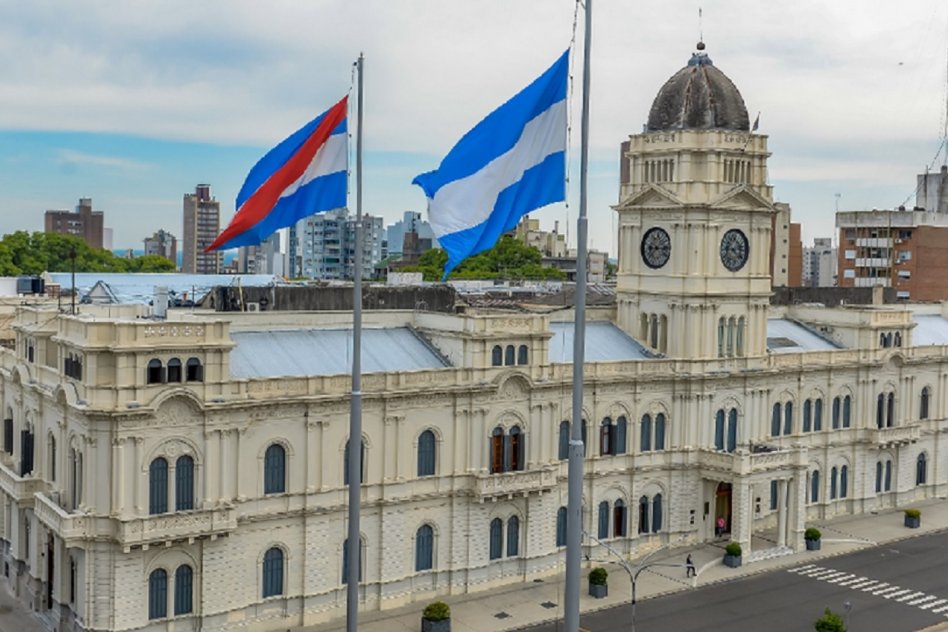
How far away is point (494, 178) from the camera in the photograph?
35.1 meters

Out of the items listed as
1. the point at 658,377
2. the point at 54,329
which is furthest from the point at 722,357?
the point at 54,329

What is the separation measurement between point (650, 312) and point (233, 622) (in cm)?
3510

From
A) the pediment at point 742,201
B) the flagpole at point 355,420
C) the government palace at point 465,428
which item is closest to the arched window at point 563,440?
the government palace at point 465,428

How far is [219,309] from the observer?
71.2 meters

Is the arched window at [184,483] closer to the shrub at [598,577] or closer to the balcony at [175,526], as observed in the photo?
the balcony at [175,526]

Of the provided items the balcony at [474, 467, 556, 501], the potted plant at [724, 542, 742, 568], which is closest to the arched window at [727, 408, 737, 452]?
the potted plant at [724, 542, 742, 568]

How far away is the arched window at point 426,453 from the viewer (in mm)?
62188

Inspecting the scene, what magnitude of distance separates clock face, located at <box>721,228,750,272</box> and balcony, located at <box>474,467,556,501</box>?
63.8ft

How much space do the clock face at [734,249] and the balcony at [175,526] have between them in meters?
37.3

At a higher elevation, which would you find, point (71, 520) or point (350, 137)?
point (350, 137)

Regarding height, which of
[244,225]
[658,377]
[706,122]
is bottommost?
[658,377]

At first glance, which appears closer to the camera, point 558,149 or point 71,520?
point 558,149

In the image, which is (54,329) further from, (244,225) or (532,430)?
(532,430)

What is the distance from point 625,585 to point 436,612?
14.9 metres
